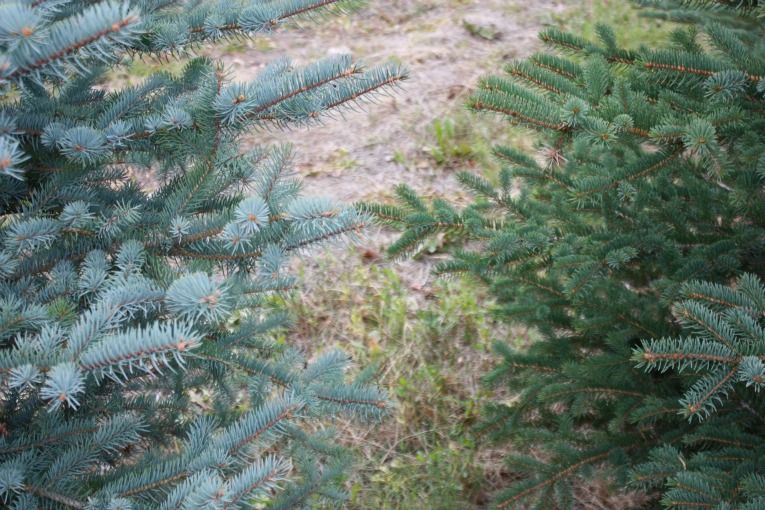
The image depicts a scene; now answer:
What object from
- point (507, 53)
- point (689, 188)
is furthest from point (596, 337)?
point (507, 53)

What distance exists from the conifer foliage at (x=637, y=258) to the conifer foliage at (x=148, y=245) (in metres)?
0.67

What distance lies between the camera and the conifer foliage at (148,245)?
1.39 m

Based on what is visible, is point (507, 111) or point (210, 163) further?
point (507, 111)

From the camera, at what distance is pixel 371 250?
4.32m

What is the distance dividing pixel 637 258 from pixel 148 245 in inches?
71.5

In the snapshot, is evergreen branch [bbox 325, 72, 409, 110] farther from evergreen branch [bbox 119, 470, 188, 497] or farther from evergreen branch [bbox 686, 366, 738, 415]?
evergreen branch [bbox 686, 366, 738, 415]

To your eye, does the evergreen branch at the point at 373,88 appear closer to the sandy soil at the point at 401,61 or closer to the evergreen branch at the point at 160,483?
the evergreen branch at the point at 160,483

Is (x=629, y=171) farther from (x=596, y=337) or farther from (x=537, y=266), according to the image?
(x=596, y=337)

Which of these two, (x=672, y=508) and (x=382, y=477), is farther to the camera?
(x=382, y=477)

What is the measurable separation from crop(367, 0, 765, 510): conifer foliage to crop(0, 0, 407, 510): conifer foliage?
2.20 feet

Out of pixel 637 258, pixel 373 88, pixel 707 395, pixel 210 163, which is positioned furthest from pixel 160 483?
pixel 637 258

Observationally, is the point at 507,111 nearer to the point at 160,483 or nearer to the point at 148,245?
the point at 148,245

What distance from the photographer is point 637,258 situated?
248cm

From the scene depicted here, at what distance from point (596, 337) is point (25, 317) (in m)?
2.15
